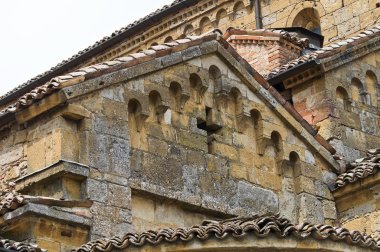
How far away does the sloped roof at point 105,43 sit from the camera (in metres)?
26.0

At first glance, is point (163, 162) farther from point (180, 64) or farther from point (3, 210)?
point (3, 210)

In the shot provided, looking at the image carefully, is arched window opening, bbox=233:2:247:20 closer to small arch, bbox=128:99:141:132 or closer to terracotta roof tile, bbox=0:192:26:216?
small arch, bbox=128:99:141:132

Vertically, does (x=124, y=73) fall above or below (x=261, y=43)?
below

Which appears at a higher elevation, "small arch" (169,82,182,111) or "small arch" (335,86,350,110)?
"small arch" (335,86,350,110)

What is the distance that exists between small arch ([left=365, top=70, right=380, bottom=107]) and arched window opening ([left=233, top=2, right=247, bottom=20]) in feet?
24.7

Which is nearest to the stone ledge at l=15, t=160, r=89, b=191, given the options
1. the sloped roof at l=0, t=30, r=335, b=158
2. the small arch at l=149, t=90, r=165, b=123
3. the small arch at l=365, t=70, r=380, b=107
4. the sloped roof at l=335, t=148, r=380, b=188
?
the sloped roof at l=0, t=30, r=335, b=158

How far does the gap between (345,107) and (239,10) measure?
8.38 metres

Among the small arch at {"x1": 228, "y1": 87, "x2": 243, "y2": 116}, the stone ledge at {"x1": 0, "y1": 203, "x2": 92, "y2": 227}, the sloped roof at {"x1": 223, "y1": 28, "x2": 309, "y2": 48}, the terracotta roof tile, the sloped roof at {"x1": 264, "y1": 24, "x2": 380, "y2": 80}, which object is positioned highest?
the sloped roof at {"x1": 223, "y1": 28, "x2": 309, "y2": 48}

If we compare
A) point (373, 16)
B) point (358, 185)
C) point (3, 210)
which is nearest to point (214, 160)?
point (358, 185)

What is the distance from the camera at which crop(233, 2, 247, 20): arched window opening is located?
25.8m

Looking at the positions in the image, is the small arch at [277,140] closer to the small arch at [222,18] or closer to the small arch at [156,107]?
the small arch at [156,107]

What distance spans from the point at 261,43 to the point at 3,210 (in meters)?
7.76

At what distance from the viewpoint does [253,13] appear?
84.1 ft

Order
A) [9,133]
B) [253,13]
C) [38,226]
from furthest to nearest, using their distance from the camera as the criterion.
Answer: [253,13] < [9,133] < [38,226]
